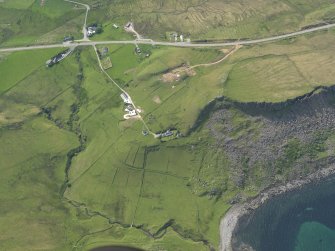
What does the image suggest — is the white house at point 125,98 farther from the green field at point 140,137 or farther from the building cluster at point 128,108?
the green field at point 140,137

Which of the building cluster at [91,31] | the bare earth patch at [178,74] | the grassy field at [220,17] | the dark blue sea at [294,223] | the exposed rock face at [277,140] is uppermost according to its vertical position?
the grassy field at [220,17]

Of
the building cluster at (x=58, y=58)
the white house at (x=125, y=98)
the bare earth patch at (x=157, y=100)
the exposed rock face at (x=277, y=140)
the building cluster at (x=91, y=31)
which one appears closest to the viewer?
the exposed rock face at (x=277, y=140)

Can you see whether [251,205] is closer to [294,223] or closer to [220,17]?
[294,223]

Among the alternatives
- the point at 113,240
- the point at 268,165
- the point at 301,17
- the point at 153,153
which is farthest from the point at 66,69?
the point at 301,17

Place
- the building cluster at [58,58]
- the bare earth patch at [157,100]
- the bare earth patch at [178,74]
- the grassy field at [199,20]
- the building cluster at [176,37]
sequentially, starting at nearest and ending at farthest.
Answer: the bare earth patch at [157,100] < the bare earth patch at [178,74] < the building cluster at [176,37] < the building cluster at [58,58] < the grassy field at [199,20]

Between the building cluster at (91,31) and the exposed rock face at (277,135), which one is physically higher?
the building cluster at (91,31)

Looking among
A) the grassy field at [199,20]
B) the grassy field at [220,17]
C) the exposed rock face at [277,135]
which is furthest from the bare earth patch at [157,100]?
the grassy field at [220,17]

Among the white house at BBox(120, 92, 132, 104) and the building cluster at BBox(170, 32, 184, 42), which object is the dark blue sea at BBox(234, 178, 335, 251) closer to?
the white house at BBox(120, 92, 132, 104)
